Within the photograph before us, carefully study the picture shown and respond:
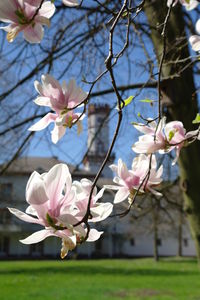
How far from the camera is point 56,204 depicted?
682 mm

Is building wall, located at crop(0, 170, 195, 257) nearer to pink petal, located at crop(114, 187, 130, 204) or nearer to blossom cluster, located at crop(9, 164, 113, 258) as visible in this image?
pink petal, located at crop(114, 187, 130, 204)

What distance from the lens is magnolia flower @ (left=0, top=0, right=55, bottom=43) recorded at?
2.43ft

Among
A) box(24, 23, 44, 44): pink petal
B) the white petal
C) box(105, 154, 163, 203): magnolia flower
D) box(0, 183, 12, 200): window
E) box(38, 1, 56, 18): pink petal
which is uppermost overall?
box(0, 183, 12, 200): window

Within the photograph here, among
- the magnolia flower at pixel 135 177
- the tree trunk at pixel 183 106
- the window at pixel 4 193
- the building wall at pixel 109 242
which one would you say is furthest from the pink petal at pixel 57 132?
the building wall at pixel 109 242

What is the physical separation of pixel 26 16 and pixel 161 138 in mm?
396

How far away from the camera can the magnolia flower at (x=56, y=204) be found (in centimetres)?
66

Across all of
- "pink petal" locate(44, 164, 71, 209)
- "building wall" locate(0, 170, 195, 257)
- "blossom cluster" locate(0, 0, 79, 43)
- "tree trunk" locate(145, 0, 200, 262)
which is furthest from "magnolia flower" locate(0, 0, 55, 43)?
"building wall" locate(0, 170, 195, 257)

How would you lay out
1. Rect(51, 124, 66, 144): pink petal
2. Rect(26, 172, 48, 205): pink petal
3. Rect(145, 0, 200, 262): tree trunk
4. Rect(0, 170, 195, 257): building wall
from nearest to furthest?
1. Rect(26, 172, 48, 205): pink petal
2. Rect(51, 124, 66, 144): pink petal
3. Rect(145, 0, 200, 262): tree trunk
4. Rect(0, 170, 195, 257): building wall

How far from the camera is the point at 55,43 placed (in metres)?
3.29

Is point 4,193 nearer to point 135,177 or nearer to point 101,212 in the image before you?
point 135,177

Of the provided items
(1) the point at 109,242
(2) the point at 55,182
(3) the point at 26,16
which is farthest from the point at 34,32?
(1) the point at 109,242

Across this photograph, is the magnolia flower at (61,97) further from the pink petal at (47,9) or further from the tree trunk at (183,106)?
the tree trunk at (183,106)

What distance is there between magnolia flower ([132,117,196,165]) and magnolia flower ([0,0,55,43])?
0.32 metres

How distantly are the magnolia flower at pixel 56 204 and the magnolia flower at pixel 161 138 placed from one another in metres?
0.27
